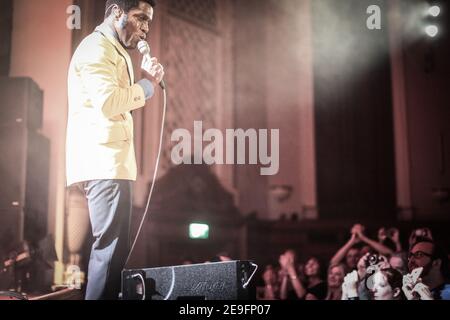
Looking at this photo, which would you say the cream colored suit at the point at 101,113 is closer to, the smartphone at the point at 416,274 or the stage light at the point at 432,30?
the smartphone at the point at 416,274

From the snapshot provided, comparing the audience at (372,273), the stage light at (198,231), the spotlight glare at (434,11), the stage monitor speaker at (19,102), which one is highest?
the spotlight glare at (434,11)

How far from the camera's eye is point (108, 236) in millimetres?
2244

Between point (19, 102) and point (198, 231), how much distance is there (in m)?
1.62

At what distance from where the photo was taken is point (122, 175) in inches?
92.2

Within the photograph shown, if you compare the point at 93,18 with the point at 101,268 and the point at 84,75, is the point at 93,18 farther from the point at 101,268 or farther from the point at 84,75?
the point at 101,268

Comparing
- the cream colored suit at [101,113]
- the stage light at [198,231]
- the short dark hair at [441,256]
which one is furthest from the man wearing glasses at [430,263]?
the cream colored suit at [101,113]

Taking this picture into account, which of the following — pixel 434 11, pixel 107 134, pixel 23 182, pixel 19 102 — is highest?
pixel 434 11

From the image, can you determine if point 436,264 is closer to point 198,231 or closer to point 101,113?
point 198,231

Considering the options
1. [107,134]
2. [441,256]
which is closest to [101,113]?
[107,134]

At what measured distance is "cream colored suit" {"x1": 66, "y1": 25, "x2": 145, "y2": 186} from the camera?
7.77ft

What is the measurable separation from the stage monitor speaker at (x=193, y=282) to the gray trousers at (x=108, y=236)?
0.06 metres

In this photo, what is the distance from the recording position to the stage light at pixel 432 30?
14.8ft

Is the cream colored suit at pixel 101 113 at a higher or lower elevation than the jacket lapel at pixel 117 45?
lower

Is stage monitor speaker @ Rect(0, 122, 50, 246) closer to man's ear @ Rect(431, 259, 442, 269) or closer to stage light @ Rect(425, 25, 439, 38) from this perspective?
man's ear @ Rect(431, 259, 442, 269)
